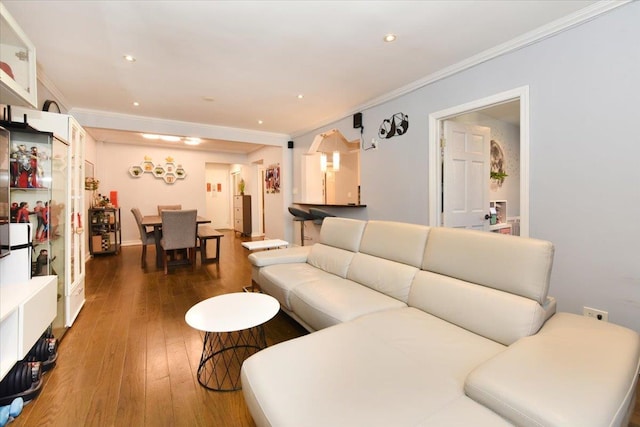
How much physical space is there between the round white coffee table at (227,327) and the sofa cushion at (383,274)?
765mm

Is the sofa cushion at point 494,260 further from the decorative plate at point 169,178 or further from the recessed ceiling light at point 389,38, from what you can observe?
the decorative plate at point 169,178

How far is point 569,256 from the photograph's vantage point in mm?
2240

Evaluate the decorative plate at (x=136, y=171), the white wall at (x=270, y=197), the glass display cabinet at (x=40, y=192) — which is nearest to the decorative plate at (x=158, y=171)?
the decorative plate at (x=136, y=171)

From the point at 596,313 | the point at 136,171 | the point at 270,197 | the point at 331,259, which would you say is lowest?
the point at 596,313

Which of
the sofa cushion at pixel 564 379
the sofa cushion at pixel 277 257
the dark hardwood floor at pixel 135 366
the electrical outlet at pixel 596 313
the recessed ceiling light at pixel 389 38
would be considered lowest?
the dark hardwood floor at pixel 135 366

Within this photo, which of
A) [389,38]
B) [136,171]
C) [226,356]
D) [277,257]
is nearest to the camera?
[226,356]

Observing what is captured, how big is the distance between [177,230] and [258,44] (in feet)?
9.79

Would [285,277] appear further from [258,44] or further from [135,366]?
[258,44]

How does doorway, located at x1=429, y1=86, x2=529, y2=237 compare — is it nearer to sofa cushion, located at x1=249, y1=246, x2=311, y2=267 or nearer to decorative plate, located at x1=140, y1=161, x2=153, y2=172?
sofa cushion, located at x1=249, y1=246, x2=311, y2=267

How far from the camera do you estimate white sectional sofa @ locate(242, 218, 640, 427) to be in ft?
3.07

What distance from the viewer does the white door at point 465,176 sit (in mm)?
3279

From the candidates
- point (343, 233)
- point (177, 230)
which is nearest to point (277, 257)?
point (343, 233)

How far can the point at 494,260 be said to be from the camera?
5.24 feet

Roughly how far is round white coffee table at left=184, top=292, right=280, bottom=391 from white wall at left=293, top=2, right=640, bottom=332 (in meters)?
2.33
